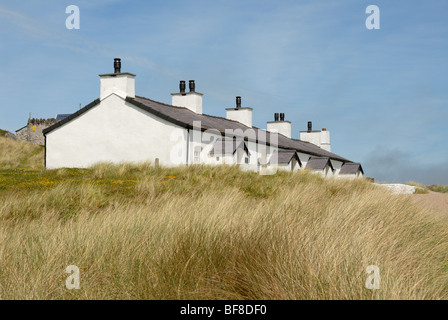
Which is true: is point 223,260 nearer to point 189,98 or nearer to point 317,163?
point 189,98

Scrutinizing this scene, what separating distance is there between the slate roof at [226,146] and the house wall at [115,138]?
2531 millimetres

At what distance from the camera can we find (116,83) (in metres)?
25.1

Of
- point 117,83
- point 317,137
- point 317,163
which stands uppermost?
point 117,83

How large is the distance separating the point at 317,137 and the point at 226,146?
26.2m

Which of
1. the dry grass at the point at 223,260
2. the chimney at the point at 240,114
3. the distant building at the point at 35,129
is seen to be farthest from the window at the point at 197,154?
the distant building at the point at 35,129

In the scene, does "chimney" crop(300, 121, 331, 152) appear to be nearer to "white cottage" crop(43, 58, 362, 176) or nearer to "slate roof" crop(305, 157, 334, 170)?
"slate roof" crop(305, 157, 334, 170)

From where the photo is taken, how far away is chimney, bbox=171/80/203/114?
31.0 meters

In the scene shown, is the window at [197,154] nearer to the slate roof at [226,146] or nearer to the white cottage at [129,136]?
the white cottage at [129,136]

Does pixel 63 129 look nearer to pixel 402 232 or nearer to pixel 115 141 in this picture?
pixel 115 141

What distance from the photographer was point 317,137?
1972 inches

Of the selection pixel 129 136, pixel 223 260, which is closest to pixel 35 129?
pixel 129 136

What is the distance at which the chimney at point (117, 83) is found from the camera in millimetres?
24922

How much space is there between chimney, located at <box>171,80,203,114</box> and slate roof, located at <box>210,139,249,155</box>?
485 centimetres

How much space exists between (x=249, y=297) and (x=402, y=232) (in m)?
4.14
